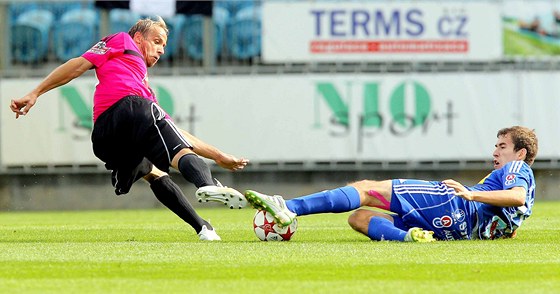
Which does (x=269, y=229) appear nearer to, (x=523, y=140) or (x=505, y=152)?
(x=505, y=152)

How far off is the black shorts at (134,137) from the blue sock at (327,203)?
34.1 inches

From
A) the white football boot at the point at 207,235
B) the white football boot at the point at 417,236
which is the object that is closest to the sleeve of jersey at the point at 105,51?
the white football boot at the point at 207,235

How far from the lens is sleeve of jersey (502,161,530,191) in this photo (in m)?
8.82

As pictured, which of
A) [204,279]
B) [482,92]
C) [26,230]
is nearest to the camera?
[204,279]

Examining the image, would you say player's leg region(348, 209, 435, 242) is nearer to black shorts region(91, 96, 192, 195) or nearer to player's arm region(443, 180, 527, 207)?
player's arm region(443, 180, 527, 207)

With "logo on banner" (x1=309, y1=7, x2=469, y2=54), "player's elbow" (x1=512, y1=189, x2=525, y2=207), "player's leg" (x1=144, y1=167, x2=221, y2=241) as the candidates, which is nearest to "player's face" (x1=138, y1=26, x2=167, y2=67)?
"player's leg" (x1=144, y1=167, x2=221, y2=241)

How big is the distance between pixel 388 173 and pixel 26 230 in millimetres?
8666

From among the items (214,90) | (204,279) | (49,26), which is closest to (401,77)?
(214,90)

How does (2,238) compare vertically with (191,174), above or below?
below

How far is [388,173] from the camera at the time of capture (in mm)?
19375

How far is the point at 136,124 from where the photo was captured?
8.82 metres

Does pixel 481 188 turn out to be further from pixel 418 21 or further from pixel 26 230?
pixel 418 21

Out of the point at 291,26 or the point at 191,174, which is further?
the point at 291,26

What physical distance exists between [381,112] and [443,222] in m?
10.4
